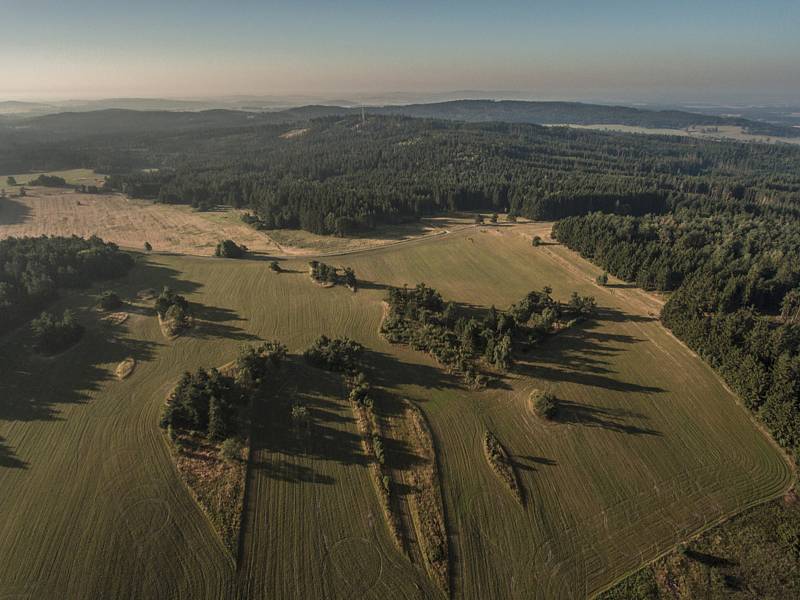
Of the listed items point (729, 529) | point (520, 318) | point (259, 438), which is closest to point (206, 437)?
point (259, 438)

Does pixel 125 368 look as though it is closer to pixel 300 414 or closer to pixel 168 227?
pixel 300 414

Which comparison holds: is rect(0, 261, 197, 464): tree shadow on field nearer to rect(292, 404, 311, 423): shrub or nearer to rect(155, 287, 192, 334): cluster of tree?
rect(155, 287, 192, 334): cluster of tree

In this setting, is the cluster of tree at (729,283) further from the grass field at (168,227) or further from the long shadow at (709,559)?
the grass field at (168,227)

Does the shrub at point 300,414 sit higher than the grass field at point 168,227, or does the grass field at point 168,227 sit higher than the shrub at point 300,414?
the grass field at point 168,227

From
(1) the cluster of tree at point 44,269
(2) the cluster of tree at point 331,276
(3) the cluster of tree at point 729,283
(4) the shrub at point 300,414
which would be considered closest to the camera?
(4) the shrub at point 300,414

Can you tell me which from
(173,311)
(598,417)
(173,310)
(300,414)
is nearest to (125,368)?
(173,311)

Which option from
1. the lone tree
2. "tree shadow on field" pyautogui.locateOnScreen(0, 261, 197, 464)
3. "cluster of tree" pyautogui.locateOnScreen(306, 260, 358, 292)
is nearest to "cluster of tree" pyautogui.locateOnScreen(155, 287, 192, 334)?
"tree shadow on field" pyautogui.locateOnScreen(0, 261, 197, 464)

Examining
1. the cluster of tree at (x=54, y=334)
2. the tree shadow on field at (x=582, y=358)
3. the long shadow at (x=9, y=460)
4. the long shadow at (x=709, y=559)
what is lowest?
the long shadow at (x=709, y=559)

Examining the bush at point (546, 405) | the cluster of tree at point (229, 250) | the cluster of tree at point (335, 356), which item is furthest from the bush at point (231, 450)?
the cluster of tree at point (229, 250)
